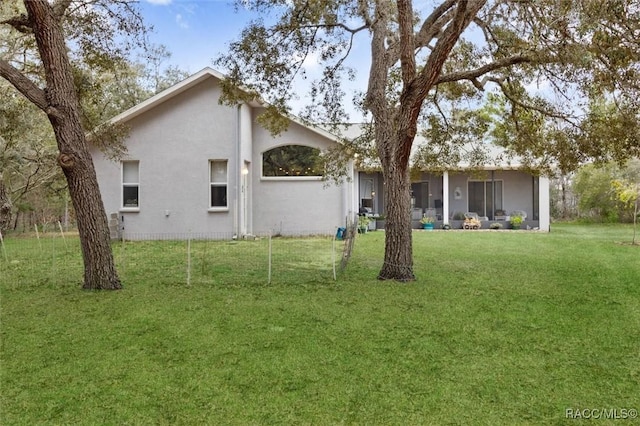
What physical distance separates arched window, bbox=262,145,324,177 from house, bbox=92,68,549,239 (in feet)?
0.26

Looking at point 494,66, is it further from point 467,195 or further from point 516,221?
point 467,195

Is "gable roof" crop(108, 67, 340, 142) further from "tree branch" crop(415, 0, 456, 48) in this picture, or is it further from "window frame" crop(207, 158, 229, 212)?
"tree branch" crop(415, 0, 456, 48)

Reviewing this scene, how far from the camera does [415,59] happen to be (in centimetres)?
749

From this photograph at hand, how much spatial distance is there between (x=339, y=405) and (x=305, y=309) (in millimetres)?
2595

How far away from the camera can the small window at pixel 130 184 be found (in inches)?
594

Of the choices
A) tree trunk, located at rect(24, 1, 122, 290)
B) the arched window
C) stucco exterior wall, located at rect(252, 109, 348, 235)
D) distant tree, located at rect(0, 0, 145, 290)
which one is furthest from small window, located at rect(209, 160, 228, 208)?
tree trunk, located at rect(24, 1, 122, 290)

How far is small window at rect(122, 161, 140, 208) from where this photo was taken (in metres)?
15.1

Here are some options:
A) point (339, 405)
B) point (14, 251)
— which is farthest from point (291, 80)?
point (14, 251)

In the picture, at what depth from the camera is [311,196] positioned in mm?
15844

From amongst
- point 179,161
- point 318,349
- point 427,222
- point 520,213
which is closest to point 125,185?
point 179,161

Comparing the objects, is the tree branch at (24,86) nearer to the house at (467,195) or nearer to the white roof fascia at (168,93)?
the white roof fascia at (168,93)

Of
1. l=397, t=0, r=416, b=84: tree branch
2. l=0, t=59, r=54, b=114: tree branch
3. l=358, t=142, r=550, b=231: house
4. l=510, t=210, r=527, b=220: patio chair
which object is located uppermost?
l=397, t=0, r=416, b=84: tree branch

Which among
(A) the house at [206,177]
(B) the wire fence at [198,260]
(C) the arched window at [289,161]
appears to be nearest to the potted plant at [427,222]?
(A) the house at [206,177]

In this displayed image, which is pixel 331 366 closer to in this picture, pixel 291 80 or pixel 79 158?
pixel 79 158
